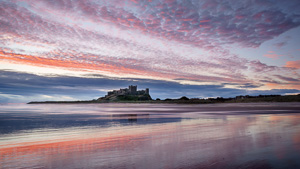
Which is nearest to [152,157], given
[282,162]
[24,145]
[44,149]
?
[282,162]

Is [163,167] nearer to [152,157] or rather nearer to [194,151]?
[152,157]

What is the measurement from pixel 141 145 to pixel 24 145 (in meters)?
4.71

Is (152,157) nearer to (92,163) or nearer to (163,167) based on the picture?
(163,167)

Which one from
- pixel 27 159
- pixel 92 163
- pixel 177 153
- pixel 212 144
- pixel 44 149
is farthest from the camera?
pixel 212 144

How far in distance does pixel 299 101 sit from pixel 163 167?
5593cm

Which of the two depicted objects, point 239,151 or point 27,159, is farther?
point 239,151

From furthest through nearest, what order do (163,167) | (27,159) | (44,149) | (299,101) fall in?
1. (299,101)
2. (44,149)
3. (27,159)
4. (163,167)

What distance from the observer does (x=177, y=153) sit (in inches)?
231

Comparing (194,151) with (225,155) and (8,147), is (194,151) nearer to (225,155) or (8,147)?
(225,155)

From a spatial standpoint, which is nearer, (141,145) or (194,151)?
(194,151)

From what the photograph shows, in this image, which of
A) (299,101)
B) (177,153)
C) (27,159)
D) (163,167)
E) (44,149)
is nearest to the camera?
(163,167)

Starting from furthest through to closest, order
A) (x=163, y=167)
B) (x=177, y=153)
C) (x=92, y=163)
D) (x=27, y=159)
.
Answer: (x=177, y=153) < (x=27, y=159) < (x=92, y=163) < (x=163, y=167)

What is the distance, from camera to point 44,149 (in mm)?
6695

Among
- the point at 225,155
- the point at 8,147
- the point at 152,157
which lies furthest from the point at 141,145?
the point at 8,147
